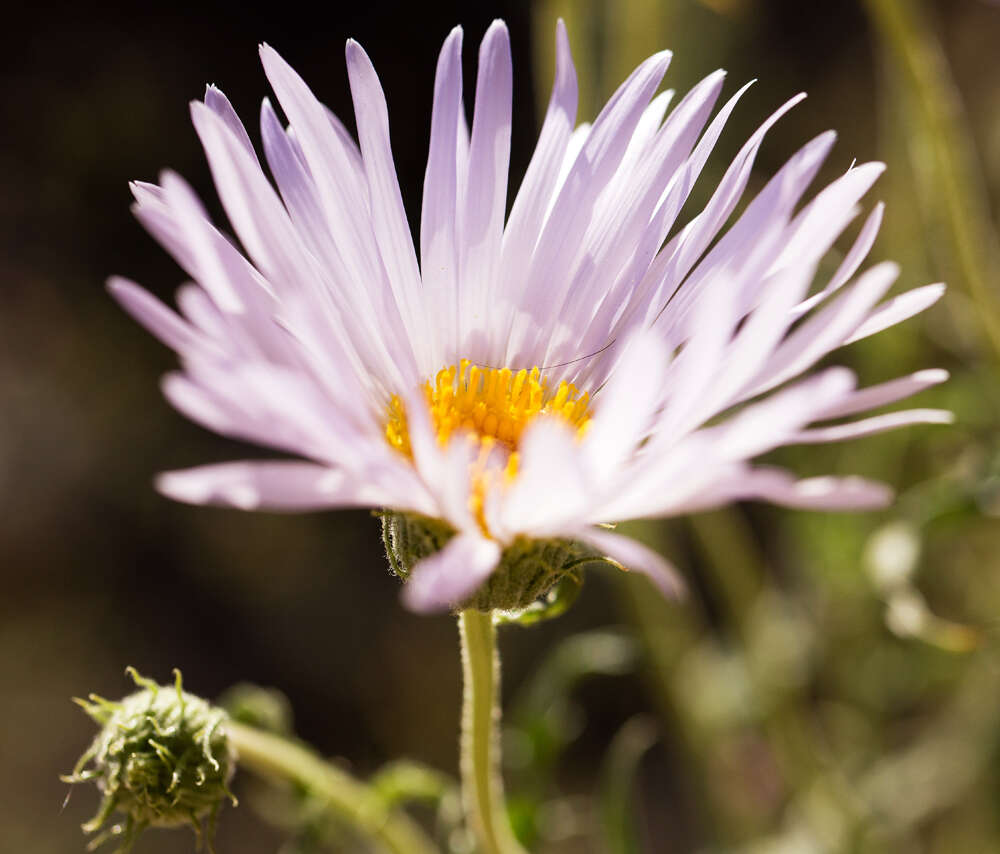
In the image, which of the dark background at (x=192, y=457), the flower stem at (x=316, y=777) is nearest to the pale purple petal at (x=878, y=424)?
the flower stem at (x=316, y=777)

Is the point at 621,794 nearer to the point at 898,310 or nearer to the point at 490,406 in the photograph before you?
the point at 490,406

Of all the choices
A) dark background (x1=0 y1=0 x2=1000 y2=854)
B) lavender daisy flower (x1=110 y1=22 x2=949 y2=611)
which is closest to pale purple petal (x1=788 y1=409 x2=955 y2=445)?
lavender daisy flower (x1=110 y1=22 x2=949 y2=611)

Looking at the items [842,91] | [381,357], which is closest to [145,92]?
[842,91]

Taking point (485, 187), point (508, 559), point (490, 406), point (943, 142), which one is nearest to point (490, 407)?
point (490, 406)

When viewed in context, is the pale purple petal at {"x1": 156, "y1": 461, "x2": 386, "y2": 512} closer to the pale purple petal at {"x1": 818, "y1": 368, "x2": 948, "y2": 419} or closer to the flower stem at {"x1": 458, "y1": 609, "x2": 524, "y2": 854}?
the flower stem at {"x1": 458, "y1": 609, "x2": 524, "y2": 854}

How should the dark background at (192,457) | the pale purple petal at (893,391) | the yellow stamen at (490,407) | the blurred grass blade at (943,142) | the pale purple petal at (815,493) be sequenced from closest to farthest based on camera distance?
1. the pale purple petal at (815,493)
2. the pale purple petal at (893,391)
3. the yellow stamen at (490,407)
4. the blurred grass blade at (943,142)
5. the dark background at (192,457)

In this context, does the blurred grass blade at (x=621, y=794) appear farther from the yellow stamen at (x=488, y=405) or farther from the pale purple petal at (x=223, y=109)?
the pale purple petal at (x=223, y=109)
